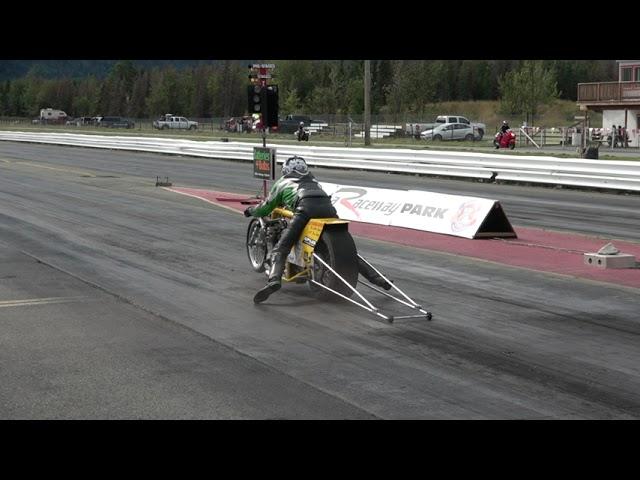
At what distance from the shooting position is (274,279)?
11430mm

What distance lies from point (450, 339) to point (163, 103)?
125 metres

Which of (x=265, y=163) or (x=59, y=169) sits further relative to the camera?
(x=59, y=169)

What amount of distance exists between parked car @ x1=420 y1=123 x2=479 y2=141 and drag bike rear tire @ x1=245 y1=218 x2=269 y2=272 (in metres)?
49.7

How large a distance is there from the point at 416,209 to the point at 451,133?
146ft

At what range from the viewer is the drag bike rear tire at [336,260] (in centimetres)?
1124

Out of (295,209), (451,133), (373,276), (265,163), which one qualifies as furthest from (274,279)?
(451,133)

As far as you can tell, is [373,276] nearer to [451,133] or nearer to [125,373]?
[125,373]

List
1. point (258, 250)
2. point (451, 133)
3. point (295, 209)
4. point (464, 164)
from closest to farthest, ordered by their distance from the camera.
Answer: point (295, 209) < point (258, 250) < point (464, 164) < point (451, 133)

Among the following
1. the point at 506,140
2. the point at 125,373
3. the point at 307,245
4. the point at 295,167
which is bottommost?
the point at 125,373

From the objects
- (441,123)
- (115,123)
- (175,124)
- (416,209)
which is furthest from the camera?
(115,123)

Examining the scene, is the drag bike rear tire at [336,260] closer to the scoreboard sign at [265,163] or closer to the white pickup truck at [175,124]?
the scoreboard sign at [265,163]

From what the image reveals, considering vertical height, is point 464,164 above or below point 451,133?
below
